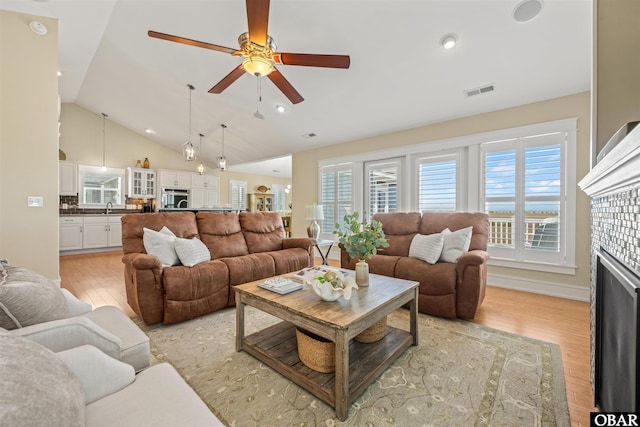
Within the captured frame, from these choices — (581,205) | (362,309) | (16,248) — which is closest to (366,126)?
(581,205)

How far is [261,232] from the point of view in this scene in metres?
3.79

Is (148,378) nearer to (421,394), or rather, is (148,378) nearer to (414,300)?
(421,394)

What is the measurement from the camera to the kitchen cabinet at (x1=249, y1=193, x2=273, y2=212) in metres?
10.0

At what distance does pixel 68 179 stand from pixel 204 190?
3182 millimetres

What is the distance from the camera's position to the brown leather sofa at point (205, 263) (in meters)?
2.36

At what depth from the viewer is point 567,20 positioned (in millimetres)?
→ 2398

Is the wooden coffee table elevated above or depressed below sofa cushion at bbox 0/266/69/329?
below

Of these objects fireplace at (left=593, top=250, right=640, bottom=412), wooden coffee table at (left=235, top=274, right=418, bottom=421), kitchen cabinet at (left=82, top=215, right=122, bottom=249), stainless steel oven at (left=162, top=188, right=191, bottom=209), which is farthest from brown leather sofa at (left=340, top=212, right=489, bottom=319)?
stainless steel oven at (left=162, top=188, right=191, bottom=209)

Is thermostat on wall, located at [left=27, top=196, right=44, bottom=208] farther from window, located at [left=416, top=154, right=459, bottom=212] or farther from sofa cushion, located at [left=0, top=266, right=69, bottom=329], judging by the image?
window, located at [left=416, top=154, right=459, bottom=212]

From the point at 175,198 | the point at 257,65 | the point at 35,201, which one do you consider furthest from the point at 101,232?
the point at 257,65

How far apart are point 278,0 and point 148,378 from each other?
3173 millimetres

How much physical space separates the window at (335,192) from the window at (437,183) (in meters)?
1.43

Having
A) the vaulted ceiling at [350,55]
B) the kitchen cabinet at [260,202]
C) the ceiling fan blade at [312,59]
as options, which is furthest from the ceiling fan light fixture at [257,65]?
the kitchen cabinet at [260,202]

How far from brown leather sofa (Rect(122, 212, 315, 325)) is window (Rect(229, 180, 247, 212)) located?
19.4 ft
